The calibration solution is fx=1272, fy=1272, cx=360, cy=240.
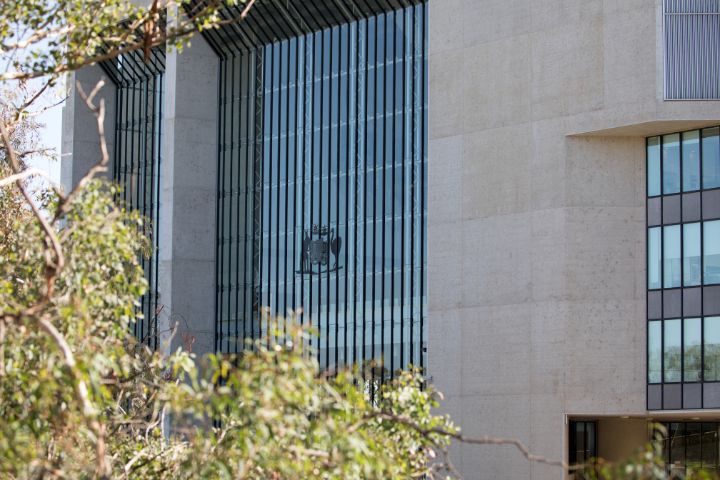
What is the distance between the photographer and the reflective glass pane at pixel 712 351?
34.2 meters

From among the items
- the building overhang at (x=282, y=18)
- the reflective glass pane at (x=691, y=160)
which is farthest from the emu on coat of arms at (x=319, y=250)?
the reflective glass pane at (x=691, y=160)

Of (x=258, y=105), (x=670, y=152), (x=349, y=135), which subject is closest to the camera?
(x=670, y=152)

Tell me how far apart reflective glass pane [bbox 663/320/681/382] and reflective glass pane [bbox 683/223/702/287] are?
1242 mm

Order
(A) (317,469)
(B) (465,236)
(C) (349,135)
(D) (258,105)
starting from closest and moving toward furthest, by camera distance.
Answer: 1. (A) (317,469)
2. (B) (465,236)
3. (C) (349,135)
4. (D) (258,105)

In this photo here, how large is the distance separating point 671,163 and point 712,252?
2.91 metres

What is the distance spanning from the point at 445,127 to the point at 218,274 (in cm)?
1516

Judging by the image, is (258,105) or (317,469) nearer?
(317,469)

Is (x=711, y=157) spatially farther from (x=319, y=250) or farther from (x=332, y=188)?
(x=319, y=250)

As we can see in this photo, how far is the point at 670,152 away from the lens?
1417 inches

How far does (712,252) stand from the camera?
34.7 metres

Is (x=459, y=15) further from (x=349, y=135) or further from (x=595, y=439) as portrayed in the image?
(x=595, y=439)

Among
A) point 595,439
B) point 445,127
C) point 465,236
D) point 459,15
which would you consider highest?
point 459,15

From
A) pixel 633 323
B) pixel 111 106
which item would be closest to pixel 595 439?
pixel 633 323

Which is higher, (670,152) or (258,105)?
(258,105)
